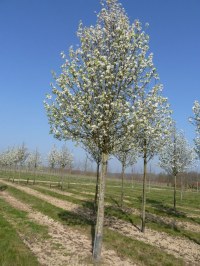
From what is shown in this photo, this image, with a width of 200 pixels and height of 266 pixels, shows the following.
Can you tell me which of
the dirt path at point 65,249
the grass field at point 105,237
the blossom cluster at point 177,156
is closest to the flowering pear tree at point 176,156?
the blossom cluster at point 177,156

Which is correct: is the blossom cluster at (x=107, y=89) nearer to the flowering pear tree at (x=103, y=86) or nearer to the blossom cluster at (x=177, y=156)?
the flowering pear tree at (x=103, y=86)

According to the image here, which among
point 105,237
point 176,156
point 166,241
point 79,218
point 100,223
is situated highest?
point 176,156

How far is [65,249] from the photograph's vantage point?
14305 mm

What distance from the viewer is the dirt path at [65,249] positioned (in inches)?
502

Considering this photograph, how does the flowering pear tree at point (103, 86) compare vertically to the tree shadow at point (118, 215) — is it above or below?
above

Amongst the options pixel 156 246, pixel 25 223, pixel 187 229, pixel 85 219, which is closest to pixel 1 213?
pixel 25 223

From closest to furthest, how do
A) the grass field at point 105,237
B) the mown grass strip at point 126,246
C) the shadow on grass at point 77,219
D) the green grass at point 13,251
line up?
1. the green grass at point 13,251
2. the grass field at point 105,237
3. the mown grass strip at point 126,246
4. the shadow on grass at point 77,219

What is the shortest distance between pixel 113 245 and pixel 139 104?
7268 mm

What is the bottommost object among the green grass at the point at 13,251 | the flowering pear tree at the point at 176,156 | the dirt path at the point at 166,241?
the dirt path at the point at 166,241

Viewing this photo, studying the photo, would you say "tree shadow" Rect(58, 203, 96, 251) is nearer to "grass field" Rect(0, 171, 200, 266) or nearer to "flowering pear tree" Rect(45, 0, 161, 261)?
"grass field" Rect(0, 171, 200, 266)

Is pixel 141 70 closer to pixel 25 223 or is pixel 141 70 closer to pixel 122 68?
pixel 122 68

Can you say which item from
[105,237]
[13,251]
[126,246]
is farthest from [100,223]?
[13,251]

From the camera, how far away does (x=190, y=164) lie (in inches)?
1298

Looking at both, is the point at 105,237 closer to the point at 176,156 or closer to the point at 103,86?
the point at 103,86
